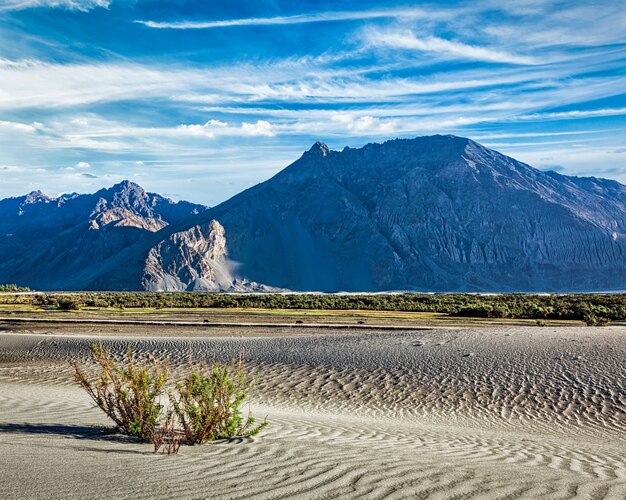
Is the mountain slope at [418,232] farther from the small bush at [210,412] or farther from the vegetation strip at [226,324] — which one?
the small bush at [210,412]

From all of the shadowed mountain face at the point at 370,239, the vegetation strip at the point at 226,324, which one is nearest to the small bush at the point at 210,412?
the vegetation strip at the point at 226,324

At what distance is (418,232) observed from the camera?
147375 millimetres

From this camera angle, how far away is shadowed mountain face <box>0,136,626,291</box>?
133 meters

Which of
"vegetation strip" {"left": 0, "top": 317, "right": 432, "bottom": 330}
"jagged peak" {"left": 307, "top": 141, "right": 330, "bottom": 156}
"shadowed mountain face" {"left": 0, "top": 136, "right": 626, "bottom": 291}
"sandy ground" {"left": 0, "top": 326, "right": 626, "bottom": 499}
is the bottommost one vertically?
"sandy ground" {"left": 0, "top": 326, "right": 626, "bottom": 499}

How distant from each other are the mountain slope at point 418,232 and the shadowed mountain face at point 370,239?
0.96 feet

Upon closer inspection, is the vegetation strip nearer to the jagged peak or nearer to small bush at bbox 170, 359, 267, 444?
small bush at bbox 170, 359, 267, 444

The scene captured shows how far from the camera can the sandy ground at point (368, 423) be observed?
540 cm

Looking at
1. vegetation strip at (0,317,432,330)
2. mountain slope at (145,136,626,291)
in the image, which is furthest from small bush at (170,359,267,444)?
mountain slope at (145,136,626,291)

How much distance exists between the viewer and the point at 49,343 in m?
22.4

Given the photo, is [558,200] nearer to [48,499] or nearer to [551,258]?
[551,258]

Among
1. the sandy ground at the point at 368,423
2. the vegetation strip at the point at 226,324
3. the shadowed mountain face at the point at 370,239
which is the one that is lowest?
the sandy ground at the point at 368,423

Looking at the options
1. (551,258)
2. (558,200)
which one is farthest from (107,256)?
(558,200)

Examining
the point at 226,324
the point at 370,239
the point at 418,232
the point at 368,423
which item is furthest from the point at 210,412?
the point at 418,232

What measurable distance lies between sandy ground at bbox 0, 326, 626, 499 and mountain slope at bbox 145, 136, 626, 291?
112518 mm
